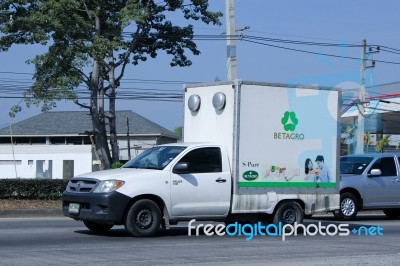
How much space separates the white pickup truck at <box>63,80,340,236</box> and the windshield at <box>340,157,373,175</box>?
4.85m

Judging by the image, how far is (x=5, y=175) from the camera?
51906 mm

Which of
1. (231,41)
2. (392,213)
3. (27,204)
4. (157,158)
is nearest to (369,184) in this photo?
(392,213)

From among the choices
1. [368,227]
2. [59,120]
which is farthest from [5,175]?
[368,227]

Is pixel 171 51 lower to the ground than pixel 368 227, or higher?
higher

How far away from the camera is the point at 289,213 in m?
15.6

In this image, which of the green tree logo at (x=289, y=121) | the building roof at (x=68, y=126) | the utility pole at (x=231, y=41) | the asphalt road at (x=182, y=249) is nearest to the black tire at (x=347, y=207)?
the asphalt road at (x=182, y=249)

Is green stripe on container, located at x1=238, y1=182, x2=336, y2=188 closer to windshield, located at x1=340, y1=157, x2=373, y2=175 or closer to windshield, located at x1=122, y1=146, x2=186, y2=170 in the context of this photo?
windshield, located at x1=122, y1=146, x2=186, y2=170

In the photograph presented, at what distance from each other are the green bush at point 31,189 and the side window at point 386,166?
32.0 ft

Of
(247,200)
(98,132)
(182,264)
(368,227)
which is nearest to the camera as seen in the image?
(182,264)

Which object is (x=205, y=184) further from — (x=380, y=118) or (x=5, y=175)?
(x=5, y=175)

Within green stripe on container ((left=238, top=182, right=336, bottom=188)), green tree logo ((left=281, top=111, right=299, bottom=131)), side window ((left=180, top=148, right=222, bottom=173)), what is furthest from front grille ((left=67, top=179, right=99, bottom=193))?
green tree logo ((left=281, top=111, right=299, bottom=131))

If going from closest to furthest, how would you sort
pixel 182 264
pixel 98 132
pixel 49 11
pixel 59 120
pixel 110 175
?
1. pixel 182 264
2. pixel 110 175
3. pixel 49 11
4. pixel 98 132
5. pixel 59 120

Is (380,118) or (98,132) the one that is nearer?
(98,132)

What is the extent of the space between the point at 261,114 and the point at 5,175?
1565 inches
